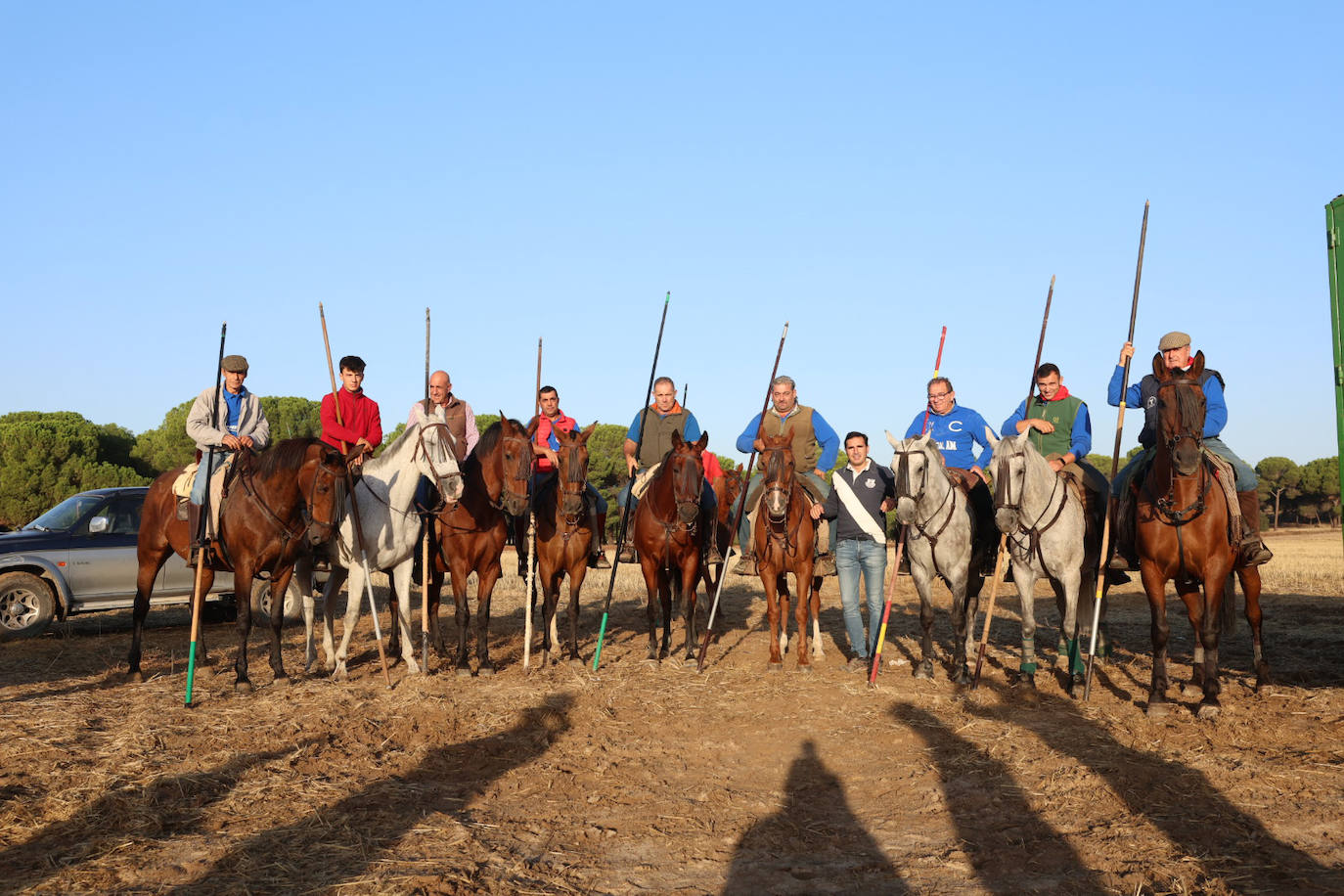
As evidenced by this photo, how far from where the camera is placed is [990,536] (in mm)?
11547

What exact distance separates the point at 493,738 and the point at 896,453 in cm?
504

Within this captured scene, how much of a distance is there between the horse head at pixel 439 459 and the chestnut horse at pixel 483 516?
0.40m

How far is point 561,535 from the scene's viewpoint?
1155cm

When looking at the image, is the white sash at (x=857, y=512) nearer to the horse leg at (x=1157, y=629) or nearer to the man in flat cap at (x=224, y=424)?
the horse leg at (x=1157, y=629)

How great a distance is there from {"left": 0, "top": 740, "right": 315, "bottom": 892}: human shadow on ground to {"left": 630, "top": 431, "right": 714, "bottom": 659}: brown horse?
5391mm

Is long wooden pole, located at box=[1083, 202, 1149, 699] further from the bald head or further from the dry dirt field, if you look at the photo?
the bald head

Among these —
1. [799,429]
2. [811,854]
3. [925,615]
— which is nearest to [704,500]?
[799,429]

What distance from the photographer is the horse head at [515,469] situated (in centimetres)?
1062

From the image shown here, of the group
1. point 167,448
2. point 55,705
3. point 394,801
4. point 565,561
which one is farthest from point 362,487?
point 167,448

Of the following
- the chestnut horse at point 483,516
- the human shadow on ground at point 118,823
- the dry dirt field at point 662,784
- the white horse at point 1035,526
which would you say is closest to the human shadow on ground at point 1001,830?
the dry dirt field at point 662,784

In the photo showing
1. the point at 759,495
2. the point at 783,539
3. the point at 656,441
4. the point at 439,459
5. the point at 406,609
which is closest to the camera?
the point at 439,459

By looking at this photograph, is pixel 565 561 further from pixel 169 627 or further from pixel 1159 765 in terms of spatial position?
pixel 169 627

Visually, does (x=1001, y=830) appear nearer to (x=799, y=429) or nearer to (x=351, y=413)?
(x=799, y=429)

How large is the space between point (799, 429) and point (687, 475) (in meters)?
1.92
